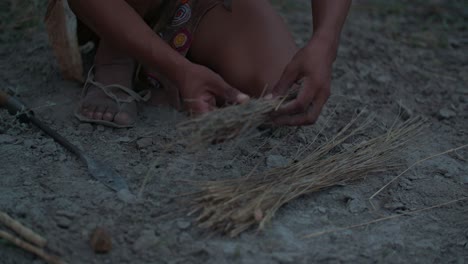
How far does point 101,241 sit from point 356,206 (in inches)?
28.6

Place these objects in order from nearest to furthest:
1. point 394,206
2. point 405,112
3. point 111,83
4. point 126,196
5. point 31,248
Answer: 1. point 31,248
2. point 126,196
3. point 394,206
4. point 111,83
5. point 405,112

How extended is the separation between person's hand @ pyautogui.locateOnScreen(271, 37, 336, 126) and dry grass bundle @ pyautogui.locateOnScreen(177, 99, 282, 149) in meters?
0.12

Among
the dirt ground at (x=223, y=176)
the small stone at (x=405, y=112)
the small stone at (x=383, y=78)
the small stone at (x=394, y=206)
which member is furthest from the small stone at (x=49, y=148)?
the small stone at (x=383, y=78)

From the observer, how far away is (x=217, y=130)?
159 centimetres

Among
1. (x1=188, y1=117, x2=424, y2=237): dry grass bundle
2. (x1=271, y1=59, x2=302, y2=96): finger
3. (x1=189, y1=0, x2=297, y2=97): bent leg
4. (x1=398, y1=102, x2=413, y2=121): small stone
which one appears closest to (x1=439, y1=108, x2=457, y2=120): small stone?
(x1=398, y1=102, x2=413, y2=121): small stone

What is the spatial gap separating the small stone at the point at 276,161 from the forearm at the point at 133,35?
0.42 m

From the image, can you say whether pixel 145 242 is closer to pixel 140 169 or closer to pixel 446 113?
pixel 140 169

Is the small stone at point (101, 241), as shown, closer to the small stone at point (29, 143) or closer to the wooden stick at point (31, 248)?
the wooden stick at point (31, 248)

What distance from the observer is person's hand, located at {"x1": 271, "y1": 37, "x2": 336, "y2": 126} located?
1.78 metres

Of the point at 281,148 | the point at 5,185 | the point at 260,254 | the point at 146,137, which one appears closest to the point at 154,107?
the point at 146,137

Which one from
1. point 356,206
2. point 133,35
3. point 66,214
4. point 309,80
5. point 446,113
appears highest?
point 133,35

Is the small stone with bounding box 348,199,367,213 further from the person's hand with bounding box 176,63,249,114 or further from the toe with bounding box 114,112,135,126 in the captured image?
the toe with bounding box 114,112,135,126

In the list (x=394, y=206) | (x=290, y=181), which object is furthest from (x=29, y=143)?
(x=394, y=206)

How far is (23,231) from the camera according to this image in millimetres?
1532
